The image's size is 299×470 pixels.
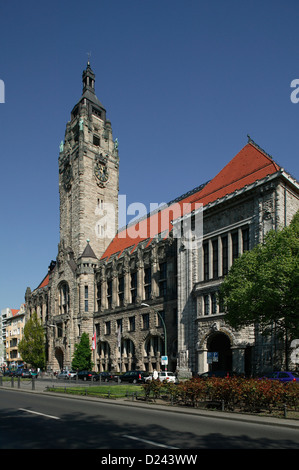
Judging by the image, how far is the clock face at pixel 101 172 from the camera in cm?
7089

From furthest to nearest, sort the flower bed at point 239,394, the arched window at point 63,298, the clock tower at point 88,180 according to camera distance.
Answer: the clock tower at point 88,180 → the arched window at point 63,298 → the flower bed at point 239,394

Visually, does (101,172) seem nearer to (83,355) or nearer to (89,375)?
(83,355)

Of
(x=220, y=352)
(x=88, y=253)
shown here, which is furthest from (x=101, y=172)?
(x=220, y=352)

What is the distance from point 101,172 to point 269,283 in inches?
2012

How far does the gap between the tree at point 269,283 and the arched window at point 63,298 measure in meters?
43.5

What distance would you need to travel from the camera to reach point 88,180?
69312 mm

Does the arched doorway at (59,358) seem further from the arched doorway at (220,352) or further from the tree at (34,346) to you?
the arched doorway at (220,352)

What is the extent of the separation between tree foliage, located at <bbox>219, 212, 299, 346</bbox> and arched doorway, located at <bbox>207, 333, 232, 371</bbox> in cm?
1140

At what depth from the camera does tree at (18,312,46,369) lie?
68938 millimetres

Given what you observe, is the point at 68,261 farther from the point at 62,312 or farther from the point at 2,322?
the point at 2,322

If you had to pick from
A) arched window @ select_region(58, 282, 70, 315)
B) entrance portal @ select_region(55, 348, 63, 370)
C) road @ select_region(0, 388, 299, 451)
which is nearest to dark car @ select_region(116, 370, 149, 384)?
arched window @ select_region(58, 282, 70, 315)

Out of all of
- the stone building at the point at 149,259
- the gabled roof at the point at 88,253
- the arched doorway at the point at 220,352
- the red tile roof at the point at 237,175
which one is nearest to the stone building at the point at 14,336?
the stone building at the point at 149,259
